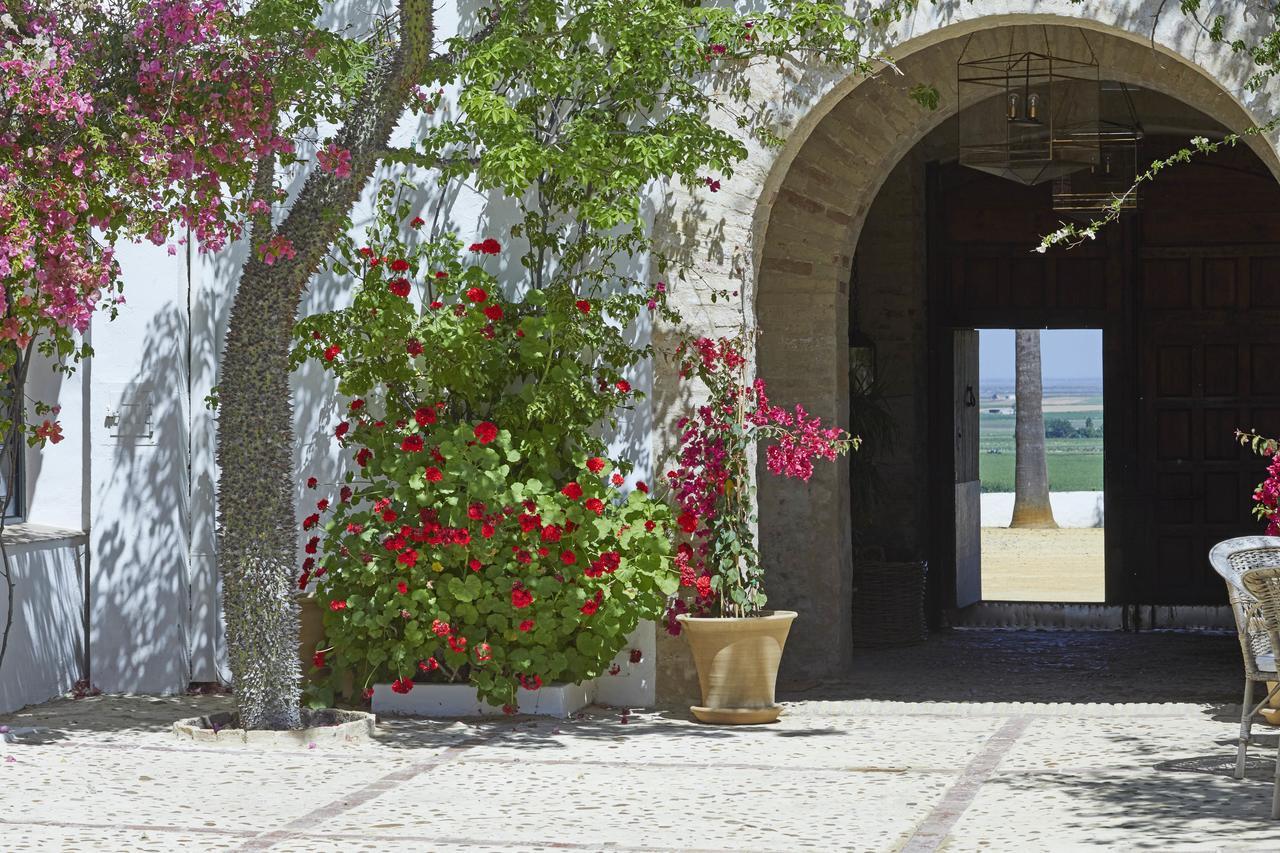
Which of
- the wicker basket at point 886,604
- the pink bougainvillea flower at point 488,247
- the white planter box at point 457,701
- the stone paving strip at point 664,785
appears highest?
the pink bougainvillea flower at point 488,247

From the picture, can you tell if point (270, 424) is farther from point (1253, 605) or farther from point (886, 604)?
point (886, 604)

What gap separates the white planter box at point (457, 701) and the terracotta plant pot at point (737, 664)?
55 centimetres

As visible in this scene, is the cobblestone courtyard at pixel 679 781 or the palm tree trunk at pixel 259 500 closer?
the cobblestone courtyard at pixel 679 781

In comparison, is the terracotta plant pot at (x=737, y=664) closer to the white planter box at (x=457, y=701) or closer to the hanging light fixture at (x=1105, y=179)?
the white planter box at (x=457, y=701)

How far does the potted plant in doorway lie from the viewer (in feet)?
23.5

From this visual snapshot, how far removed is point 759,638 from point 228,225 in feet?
8.78

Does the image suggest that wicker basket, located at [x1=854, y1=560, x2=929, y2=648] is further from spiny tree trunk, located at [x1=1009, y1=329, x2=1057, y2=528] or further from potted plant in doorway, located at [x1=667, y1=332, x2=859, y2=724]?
spiny tree trunk, located at [x1=1009, y1=329, x2=1057, y2=528]

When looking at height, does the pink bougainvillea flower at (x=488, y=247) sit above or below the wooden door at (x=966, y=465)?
above

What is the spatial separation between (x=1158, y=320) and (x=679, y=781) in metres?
6.92

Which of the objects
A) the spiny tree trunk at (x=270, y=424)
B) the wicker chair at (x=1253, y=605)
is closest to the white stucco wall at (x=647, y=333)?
the spiny tree trunk at (x=270, y=424)

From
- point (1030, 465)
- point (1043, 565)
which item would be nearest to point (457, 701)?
point (1043, 565)

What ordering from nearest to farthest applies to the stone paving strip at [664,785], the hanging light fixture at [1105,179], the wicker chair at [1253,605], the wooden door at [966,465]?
the stone paving strip at [664,785] < the wicker chair at [1253,605] < the hanging light fixture at [1105,179] < the wooden door at [966,465]

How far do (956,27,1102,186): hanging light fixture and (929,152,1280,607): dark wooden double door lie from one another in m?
2.86

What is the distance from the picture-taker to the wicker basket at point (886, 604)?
10.2 metres
